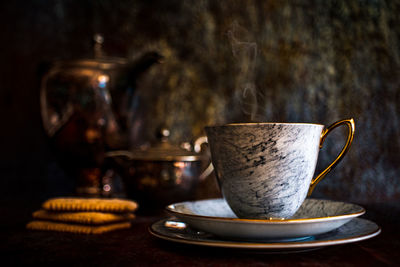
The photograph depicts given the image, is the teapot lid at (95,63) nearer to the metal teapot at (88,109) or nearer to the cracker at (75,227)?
the metal teapot at (88,109)

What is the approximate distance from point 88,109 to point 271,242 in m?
0.58

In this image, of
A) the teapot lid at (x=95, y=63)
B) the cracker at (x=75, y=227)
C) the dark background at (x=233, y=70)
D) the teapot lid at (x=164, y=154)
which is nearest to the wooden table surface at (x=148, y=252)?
the cracker at (x=75, y=227)

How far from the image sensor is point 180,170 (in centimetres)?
72

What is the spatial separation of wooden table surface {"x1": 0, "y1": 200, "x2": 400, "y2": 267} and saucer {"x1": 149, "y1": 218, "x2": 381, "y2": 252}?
0.04 ft

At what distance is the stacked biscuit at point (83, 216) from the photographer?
1.76 feet

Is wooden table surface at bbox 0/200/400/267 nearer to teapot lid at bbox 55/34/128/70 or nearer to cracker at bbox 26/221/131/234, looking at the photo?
cracker at bbox 26/221/131/234

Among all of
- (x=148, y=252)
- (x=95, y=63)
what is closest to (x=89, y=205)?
(x=148, y=252)

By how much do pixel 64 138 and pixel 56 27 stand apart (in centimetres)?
46

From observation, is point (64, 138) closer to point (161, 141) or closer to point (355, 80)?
point (161, 141)

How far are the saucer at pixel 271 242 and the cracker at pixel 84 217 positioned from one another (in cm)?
10

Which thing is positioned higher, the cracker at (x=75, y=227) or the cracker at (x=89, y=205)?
the cracker at (x=89, y=205)

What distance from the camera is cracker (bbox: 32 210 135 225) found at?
21.0 inches

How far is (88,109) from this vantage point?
0.84 metres

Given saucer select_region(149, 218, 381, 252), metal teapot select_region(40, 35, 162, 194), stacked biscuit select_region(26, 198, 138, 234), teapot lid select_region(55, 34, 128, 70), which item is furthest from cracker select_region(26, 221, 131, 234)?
teapot lid select_region(55, 34, 128, 70)
